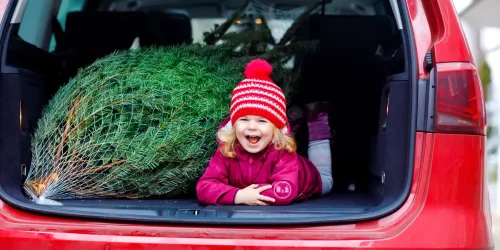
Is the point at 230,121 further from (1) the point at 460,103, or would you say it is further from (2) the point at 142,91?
(1) the point at 460,103

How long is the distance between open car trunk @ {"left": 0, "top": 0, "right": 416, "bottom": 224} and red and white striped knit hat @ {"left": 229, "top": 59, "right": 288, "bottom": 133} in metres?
0.34

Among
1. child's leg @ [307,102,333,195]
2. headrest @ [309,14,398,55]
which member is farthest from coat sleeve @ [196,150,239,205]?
headrest @ [309,14,398,55]

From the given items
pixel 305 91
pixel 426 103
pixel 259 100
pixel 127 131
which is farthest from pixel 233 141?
pixel 305 91

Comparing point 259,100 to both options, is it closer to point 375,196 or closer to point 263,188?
point 263,188

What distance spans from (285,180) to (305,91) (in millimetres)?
1219

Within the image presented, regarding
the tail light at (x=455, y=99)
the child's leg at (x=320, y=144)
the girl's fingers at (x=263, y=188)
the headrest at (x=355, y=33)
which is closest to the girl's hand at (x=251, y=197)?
the girl's fingers at (x=263, y=188)

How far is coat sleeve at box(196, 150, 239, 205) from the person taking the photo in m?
2.29

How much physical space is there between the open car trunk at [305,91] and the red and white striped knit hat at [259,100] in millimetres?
339

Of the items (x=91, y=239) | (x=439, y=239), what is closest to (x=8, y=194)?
(x=91, y=239)

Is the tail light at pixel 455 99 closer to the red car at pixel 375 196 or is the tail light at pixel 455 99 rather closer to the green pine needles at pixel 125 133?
the red car at pixel 375 196

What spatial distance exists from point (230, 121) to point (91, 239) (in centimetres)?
79

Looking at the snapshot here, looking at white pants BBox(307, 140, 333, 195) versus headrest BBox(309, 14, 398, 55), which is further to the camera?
headrest BBox(309, 14, 398, 55)

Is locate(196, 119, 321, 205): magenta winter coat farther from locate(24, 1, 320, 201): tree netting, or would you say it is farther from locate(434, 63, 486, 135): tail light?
locate(434, 63, 486, 135): tail light

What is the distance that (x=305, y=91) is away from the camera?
3475mm
